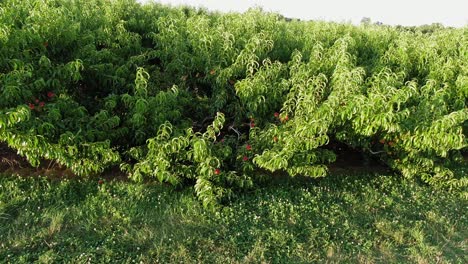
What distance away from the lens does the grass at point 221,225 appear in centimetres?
409

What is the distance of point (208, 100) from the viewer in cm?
554

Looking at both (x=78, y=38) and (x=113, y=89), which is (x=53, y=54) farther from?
(x=113, y=89)

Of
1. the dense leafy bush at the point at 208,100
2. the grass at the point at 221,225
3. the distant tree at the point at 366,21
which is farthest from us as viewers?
the distant tree at the point at 366,21

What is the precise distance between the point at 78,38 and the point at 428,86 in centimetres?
426

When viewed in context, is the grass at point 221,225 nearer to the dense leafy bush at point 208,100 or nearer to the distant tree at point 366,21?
the dense leafy bush at point 208,100

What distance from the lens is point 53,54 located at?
4.85m

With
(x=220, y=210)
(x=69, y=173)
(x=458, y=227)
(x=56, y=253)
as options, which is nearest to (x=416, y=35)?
(x=458, y=227)

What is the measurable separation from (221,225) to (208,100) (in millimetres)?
1769

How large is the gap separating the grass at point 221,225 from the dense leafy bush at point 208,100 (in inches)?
13.5

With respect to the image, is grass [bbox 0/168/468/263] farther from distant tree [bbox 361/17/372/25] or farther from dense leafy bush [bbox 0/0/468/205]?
distant tree [bbox 361/17/372/25]

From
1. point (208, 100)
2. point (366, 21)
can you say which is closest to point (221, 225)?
point (208, 100)

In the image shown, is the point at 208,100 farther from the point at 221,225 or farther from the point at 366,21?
the point at 366,21

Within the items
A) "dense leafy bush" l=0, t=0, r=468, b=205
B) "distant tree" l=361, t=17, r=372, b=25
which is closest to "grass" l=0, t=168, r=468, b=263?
"dense leafy bush" l=0, t=0, r=468, b=205

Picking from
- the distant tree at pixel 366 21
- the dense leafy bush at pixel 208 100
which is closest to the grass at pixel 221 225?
the dense leafy bush at pixel 208 100
